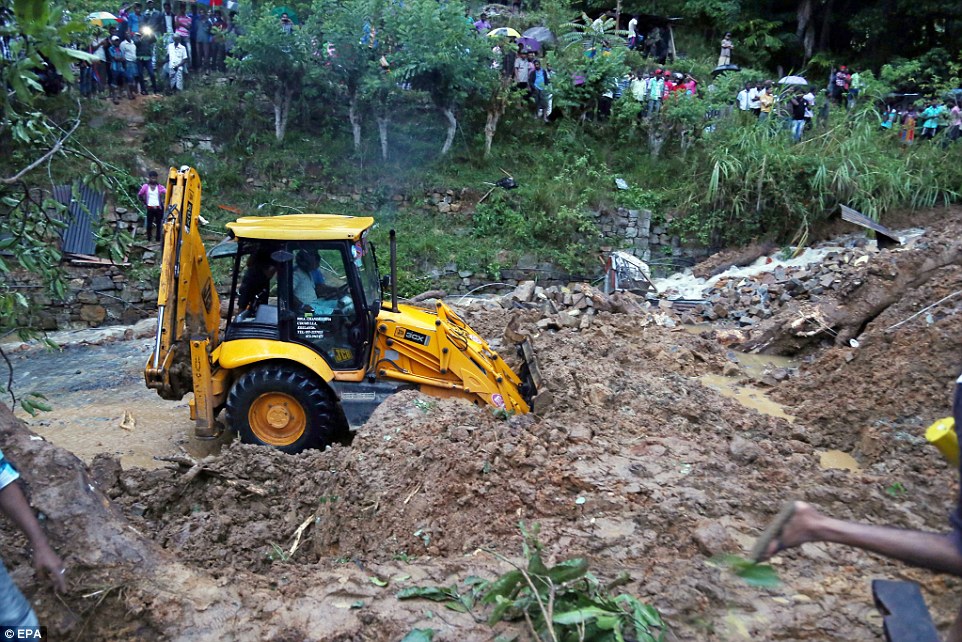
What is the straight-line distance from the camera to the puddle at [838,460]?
596 centimetres

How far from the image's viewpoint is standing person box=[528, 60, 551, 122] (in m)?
16.4

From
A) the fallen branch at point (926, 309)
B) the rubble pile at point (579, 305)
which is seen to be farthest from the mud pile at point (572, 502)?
the rubble pile at point (579, 305)

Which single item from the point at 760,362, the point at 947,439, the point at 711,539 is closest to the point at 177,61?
the point at 760,362

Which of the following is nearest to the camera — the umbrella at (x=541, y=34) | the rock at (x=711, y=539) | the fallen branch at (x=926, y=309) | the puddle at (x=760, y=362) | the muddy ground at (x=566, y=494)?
the muddy ground at (x=566, y=494)

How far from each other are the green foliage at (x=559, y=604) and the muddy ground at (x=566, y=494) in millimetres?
95

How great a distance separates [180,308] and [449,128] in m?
10.9

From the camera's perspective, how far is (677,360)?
28.0 feet

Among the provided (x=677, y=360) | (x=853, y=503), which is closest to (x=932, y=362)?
(x=677, y=360)

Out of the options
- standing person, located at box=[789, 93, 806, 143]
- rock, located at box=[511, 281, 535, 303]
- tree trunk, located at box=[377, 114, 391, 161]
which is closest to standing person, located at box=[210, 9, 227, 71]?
tree trunk, located at box=[377, 114, 391, 161]

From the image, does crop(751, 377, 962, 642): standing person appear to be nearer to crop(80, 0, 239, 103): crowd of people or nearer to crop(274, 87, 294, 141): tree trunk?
crop(274, 87, 294, 141): tree trunk

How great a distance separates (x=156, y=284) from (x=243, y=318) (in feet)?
23.2

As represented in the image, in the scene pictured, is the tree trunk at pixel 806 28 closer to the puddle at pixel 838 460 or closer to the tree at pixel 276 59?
the tree at pixel 276 59

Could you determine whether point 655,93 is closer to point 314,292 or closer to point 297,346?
point 314,292

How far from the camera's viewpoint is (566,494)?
4242mm
